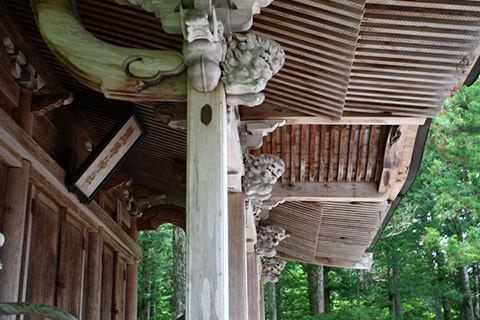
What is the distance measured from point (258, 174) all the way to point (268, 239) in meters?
2.86

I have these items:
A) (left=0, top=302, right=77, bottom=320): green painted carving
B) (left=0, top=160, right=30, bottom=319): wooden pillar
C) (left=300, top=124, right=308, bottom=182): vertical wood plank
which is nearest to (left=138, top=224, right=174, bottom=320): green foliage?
(left=300, top=124, right=308, bottom=182): vertical wood plank

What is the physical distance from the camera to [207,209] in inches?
97.3

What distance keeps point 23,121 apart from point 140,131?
54.0 inches

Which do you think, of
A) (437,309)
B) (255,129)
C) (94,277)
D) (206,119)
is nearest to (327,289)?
(437,309)

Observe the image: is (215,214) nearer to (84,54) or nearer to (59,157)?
(84,54)

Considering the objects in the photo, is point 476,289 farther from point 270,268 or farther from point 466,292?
point 270,268

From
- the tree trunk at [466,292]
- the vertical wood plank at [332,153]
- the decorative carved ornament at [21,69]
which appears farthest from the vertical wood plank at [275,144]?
the tree trunk at [466,292]

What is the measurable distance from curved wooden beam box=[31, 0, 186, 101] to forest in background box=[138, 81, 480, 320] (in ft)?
39.3

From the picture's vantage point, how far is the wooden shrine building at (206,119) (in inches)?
104

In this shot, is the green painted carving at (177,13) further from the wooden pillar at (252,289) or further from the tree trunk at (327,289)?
the tree trunk at (327,289)

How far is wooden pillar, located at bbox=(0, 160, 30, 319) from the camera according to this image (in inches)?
150

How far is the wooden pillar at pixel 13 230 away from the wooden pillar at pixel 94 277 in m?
1.81

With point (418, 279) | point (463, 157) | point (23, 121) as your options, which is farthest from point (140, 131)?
point (418, 279)

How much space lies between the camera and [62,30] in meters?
2.80
